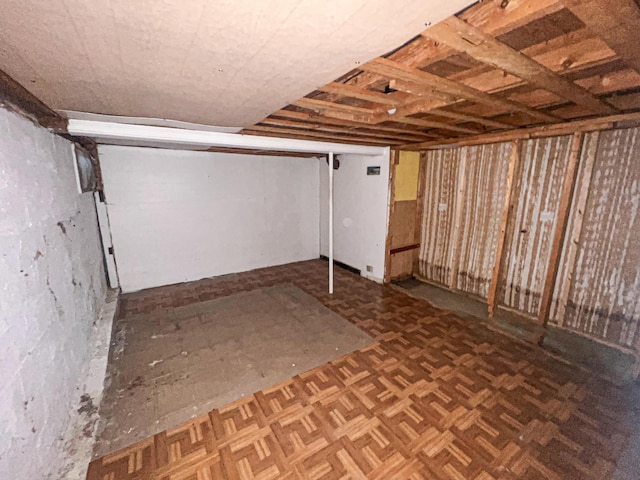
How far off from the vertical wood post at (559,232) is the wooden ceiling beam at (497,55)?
117cm

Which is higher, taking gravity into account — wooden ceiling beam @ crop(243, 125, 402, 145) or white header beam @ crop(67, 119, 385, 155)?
wooden ceiling beam @ crop(243, 125, 402, 145)

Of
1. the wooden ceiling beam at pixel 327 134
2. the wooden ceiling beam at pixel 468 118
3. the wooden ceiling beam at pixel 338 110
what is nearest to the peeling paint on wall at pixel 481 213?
the wooden ceiling beam at pixel 468 118

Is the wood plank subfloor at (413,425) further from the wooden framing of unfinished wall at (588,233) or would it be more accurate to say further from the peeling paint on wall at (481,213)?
the peeling paint on wall at (481,213)

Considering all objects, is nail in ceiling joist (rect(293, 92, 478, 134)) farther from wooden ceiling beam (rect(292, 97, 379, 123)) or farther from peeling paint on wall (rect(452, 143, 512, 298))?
peeling paint on wall (rect(452, 143, 512, 298))

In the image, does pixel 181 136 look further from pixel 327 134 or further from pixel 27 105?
pixel 327 134

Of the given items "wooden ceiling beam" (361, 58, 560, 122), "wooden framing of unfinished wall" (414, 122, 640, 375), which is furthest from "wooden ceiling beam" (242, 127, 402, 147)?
"wooden ceiling beam" (361, 58, 560, 122)

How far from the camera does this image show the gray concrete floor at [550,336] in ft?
7.87

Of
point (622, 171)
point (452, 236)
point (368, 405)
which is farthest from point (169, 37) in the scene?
point (452, 236)

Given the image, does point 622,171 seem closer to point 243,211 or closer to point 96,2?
point 96,2

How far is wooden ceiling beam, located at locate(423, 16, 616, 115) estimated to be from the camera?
0.97 metres

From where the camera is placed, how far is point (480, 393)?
2.11 m

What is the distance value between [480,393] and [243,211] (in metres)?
4.27

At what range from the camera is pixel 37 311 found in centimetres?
154

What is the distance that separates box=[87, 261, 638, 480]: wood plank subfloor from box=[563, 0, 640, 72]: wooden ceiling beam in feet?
7.19
